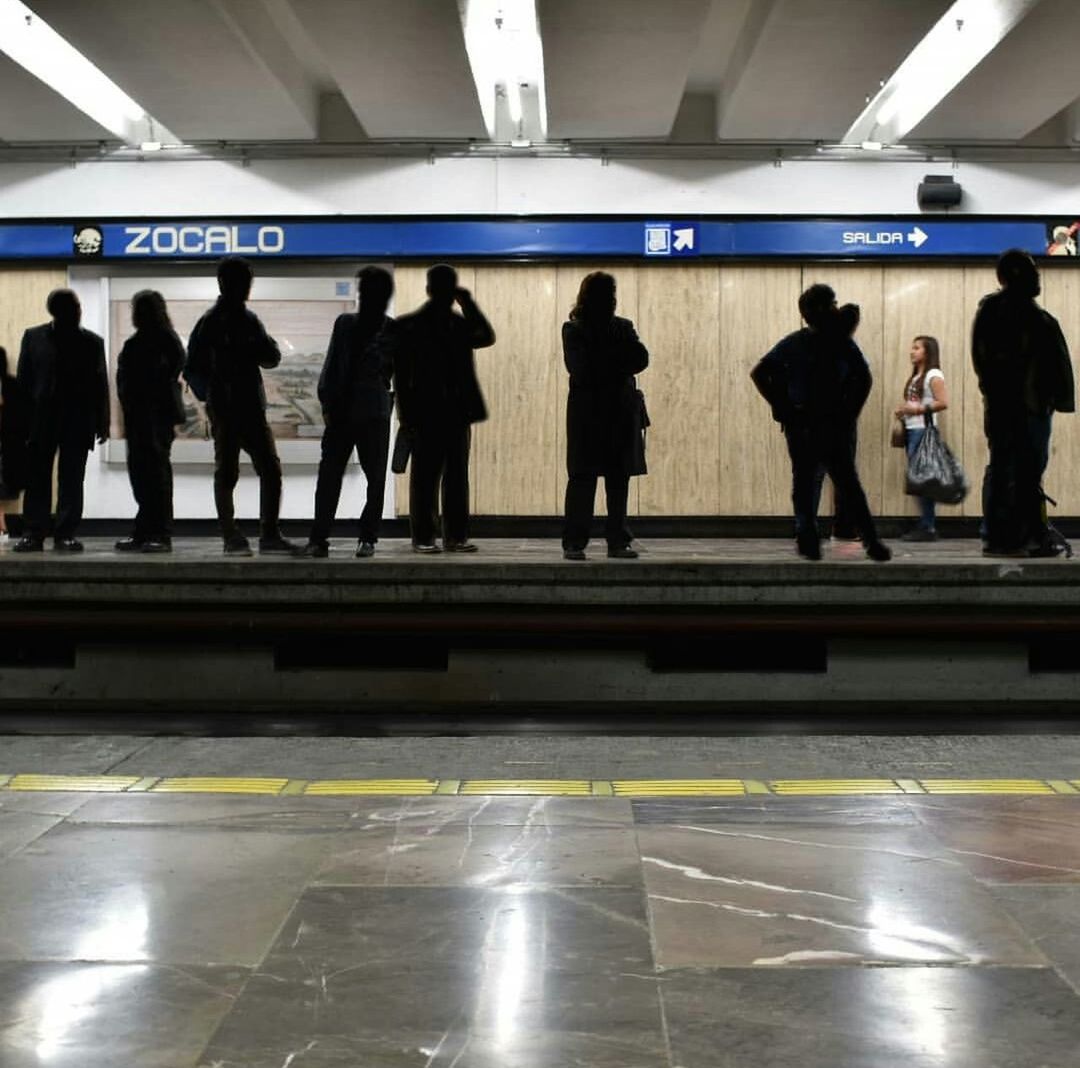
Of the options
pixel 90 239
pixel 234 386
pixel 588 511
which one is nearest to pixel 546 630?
pixel 588 511

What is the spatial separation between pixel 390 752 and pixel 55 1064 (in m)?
3.32

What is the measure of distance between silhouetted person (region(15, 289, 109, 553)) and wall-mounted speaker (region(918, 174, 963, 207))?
25.9ft

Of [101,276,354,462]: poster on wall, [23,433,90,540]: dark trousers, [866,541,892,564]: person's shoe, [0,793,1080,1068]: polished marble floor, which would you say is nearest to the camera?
[0,793,1080,1068]: polished marble floor

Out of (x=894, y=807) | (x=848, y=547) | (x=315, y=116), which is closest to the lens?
(x=894, y=807)

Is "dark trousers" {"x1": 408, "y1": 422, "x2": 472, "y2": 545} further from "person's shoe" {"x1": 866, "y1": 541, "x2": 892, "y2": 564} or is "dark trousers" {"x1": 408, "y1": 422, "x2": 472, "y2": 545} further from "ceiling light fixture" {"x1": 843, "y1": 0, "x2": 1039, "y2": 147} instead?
"ceiling light fixture" {"x1": 843, "y1": 0, "x2": 1039, "y2": 147}

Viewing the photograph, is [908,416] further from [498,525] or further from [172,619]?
[172,619]

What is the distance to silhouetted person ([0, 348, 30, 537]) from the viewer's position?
34.0 ft

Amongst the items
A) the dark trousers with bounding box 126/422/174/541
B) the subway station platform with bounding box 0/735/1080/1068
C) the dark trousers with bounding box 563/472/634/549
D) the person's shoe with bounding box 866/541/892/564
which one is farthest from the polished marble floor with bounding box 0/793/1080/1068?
the dark trousers with bounding box 126/422/174/541

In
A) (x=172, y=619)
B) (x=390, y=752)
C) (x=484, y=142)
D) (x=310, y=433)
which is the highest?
(x=484, y=142)

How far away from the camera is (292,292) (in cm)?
1345

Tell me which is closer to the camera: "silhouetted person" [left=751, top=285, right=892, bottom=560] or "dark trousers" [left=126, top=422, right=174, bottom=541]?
"silhouetted person" [left=751, top=285, right=892, bottom=560]

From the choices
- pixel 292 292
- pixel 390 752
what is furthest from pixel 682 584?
pixel 292 292

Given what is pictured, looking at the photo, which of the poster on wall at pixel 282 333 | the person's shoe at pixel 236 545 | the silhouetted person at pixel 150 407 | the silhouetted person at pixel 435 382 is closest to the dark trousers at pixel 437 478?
the silhouetted person at pixel 435 382

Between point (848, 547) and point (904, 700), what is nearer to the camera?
point (904, 700)
